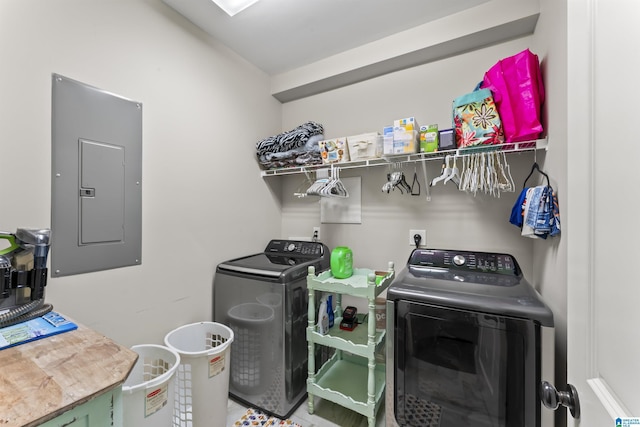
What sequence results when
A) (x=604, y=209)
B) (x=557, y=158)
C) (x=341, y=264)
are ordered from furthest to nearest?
1. (x=341, y=264)
2. (x=557, y=158)
3. (x=604, y=209)

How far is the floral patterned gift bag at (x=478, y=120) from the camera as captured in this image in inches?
57.0

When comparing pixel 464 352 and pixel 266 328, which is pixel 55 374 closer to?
pixel 266 328

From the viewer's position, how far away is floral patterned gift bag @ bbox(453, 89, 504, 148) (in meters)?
1.45

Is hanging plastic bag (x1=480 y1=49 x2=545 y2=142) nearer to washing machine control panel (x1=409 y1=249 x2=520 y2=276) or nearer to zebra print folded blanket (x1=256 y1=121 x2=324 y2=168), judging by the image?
washing machine control panel (x1=409 y1=249 x2=520 y2=276)

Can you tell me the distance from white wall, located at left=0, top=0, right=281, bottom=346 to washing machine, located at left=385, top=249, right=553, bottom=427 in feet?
4.41

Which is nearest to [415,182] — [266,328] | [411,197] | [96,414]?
[411,197]

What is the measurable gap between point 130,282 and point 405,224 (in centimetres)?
184

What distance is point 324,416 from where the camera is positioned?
168 centimetres

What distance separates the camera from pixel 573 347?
625mm

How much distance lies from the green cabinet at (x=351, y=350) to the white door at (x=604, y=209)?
0.97 metres

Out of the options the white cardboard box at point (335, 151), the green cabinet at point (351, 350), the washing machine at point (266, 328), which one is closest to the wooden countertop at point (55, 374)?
the washing machine at point (266, 328)

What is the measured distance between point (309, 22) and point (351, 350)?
2161 millimetres

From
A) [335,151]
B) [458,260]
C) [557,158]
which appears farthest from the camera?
[335,151]

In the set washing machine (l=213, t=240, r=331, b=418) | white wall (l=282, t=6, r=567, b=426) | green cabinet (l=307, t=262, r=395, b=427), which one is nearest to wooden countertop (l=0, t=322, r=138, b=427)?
washing machine (l=213, t=240, r=331, b=418)
